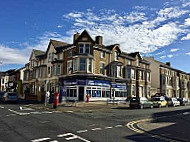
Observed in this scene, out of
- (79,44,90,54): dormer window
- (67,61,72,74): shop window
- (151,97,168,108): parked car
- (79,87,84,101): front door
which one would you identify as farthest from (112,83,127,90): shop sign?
(67,61,72,74): shop window

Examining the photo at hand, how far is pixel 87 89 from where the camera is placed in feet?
107

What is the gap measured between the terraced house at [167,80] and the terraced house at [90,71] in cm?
732

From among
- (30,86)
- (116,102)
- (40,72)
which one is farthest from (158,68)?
(30,86)

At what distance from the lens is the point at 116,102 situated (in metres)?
33.7

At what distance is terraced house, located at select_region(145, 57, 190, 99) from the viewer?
52656 millimetres

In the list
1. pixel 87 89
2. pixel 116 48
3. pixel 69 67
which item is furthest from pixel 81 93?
pixel 116 48

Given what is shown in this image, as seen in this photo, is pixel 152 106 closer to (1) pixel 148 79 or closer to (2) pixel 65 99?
(2) pixel 65 99

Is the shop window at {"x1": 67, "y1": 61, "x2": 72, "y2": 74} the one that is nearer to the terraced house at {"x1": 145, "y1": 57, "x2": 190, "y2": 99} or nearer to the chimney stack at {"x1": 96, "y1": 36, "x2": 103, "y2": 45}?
the chimney stack at {"x1": 96, "y1": 36, "x2": 103, "y2": 45}

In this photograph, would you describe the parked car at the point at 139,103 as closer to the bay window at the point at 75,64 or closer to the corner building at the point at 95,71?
the corner building at the point at 95,71

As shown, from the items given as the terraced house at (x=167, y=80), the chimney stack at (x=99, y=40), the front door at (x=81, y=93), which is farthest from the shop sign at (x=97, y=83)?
the terraced house at (x=167, y=80)

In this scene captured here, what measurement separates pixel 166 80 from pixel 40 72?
110 feet

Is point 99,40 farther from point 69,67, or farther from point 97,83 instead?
point 97,83

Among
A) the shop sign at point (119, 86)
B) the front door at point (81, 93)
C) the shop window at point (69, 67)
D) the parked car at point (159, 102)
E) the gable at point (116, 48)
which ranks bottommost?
the parked car at point (159, 102)

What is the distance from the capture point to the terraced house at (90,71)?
33281 millimetres
